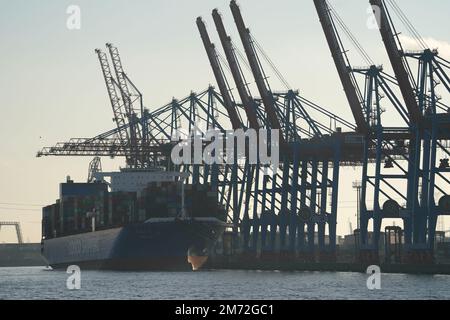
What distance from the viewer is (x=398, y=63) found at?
4606 inches

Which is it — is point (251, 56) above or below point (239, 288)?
above

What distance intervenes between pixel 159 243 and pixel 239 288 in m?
40.9

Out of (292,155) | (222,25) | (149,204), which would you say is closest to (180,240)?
(149,204)

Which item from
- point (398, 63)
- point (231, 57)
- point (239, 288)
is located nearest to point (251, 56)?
point (231, 57)

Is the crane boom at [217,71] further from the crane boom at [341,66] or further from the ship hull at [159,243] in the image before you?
the crane boom at [341,66]

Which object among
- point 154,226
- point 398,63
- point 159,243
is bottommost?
point 159,243

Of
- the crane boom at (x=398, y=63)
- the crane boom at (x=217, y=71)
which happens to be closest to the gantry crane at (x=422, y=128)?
the crane boom at (x=398, y=63)

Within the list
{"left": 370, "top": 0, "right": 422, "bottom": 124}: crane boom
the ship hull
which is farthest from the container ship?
{"left": 370, "top": 0, "right": 422, "bottom": 124}: crane boom

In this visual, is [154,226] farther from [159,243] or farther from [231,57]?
[231,57]

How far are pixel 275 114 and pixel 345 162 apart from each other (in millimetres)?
10732

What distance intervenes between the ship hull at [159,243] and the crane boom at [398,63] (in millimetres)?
28342

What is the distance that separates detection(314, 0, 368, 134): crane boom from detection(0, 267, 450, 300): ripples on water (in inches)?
617

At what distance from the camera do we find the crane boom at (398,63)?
116 metres

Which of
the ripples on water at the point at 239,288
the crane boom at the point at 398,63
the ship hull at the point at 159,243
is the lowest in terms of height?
the ripples on water at the point at 239,288
